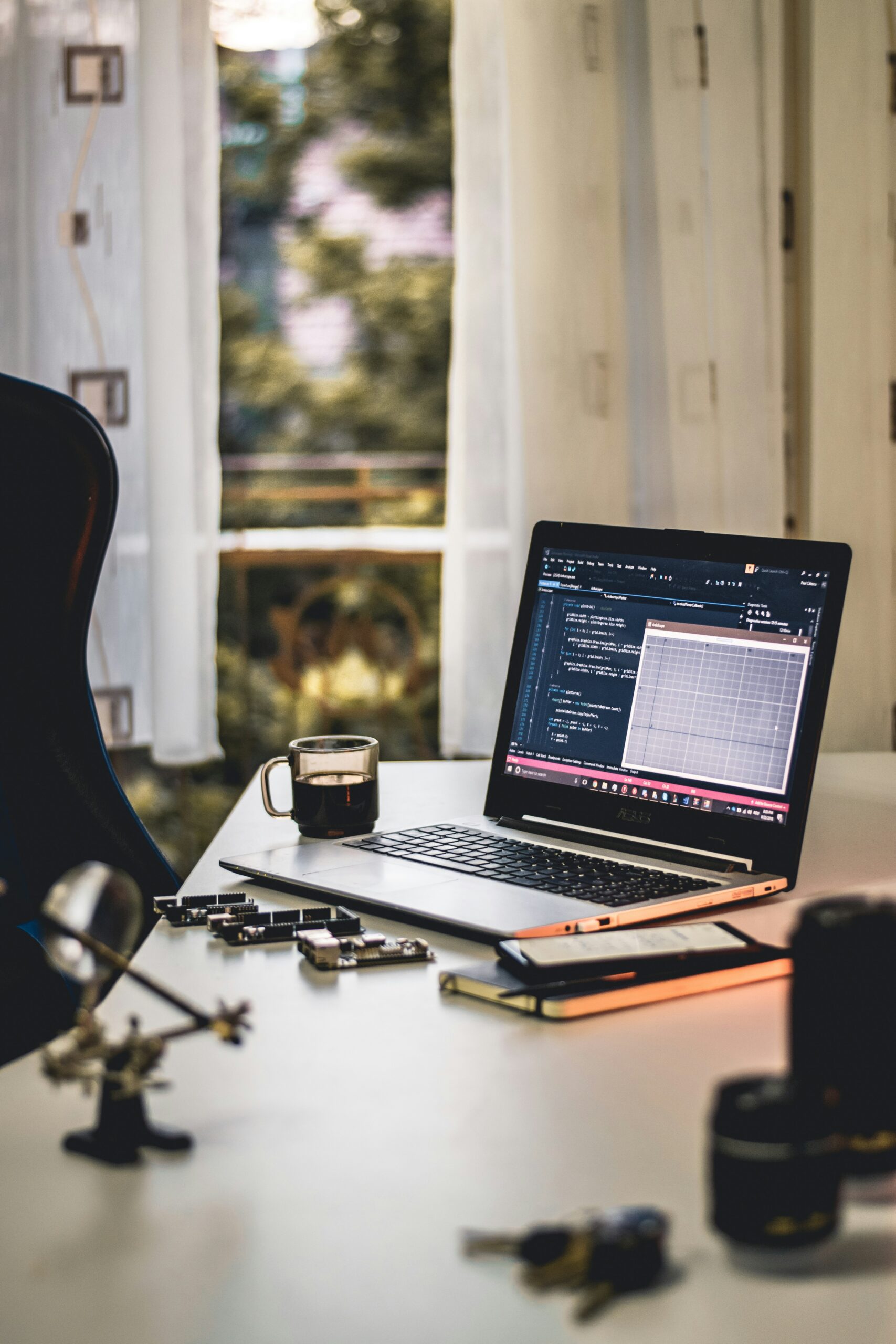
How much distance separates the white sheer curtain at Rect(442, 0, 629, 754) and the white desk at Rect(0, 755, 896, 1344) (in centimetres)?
134

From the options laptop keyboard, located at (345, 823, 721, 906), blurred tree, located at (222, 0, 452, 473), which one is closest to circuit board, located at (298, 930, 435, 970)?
laptop keyboard, located at (345, 823, 721, 906)

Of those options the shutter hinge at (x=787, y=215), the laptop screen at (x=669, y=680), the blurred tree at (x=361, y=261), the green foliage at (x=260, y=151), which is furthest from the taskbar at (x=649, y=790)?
the green foliage at (x=260, y=151)

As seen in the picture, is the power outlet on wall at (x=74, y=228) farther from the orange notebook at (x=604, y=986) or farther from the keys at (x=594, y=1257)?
the keys at (x=594, y=1257)

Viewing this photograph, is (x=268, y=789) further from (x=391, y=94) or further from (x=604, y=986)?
(x=391, y=94)

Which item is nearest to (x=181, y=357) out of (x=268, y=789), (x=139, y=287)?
(x=139, y=287)

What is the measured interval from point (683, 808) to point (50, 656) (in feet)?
2.33

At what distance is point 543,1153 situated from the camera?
1.99 ft

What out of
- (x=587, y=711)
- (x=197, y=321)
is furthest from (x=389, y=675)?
(x=587, y=711)

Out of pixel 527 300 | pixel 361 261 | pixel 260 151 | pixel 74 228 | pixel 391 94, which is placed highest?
pixel 391 94

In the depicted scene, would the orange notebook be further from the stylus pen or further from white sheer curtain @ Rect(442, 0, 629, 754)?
white sheer curtain @ Rect(442, 0, 629, 754)

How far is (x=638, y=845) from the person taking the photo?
1.11 meters

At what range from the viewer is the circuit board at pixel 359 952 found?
85 centimetres

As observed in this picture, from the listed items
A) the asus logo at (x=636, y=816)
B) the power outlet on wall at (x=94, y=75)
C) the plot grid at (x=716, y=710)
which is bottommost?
the asus logo at (x=636, y=816)

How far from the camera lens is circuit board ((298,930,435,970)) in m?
0.85
